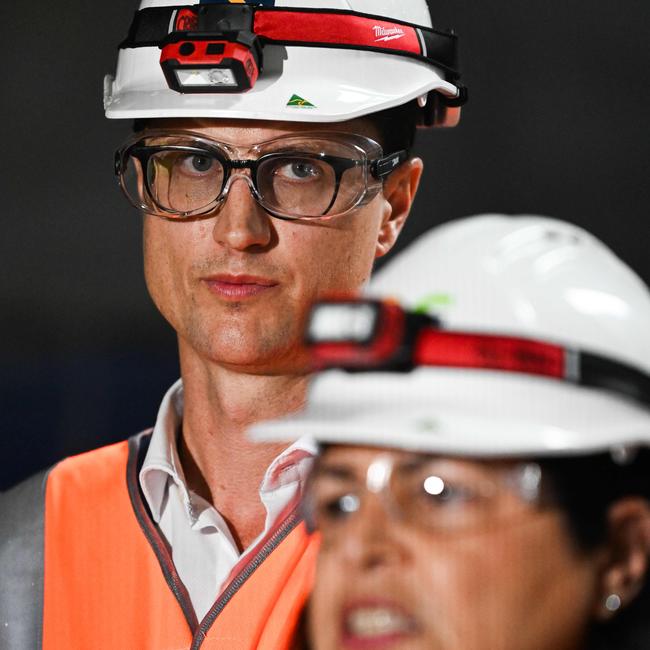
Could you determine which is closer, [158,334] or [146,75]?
[146,75]

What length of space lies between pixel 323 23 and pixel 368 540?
1067mm

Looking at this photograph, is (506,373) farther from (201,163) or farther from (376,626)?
(201,163)

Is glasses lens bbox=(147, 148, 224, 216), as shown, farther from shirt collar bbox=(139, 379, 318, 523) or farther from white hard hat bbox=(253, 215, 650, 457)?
white hard hat bbox=(253, 215, 650, 457)

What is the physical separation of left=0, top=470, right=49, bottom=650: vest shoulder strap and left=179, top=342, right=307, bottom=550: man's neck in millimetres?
293

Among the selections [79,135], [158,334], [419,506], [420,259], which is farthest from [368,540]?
[79,135]

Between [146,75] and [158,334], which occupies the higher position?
[146,75]

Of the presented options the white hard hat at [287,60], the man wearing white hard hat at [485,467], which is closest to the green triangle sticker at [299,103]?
the white hard hat at [287,60]

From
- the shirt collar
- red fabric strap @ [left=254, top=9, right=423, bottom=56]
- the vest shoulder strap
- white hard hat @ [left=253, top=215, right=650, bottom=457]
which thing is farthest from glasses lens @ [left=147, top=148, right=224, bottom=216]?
white hard hat @ [left=253, top=215, right=650, bottom=457]

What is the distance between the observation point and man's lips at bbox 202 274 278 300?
2.01 meters

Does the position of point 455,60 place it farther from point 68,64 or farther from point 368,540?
point 68,64

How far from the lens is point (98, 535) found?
2.15 metres

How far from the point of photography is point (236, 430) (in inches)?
85.0

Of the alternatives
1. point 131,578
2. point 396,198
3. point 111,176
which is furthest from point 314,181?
Answer: point 111,176

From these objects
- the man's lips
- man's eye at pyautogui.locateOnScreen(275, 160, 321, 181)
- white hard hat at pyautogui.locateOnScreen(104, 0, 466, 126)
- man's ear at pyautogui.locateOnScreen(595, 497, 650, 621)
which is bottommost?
the man's lips
